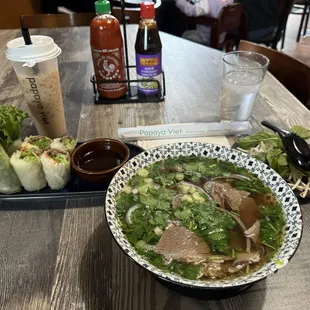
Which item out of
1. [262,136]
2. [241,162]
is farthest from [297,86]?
[241,162]

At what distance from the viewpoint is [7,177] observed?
0.89 metres

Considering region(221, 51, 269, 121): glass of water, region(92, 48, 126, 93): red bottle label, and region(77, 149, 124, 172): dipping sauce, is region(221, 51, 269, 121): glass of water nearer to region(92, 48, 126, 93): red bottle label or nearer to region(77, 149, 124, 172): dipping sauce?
region(92, 48, 126, 93): red bottle label

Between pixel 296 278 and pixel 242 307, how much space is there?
0.14 meters

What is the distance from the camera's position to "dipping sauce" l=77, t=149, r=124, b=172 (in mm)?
952

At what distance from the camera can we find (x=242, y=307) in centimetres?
67

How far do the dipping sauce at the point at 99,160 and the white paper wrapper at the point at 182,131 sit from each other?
0.17 metres

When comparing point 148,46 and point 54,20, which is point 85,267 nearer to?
point 148,46

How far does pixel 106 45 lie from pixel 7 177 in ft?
2.08

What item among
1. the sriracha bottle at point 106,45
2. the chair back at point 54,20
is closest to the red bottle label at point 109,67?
the sriracha bottle at point 106,45

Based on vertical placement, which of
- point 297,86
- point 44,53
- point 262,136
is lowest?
point 297,86

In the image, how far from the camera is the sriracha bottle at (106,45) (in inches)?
48.8

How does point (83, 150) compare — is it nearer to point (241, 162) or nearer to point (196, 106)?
point (241, 162)

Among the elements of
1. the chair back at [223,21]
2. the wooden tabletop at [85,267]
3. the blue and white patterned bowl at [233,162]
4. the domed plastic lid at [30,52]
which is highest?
the domed plastic lid at [30,52]

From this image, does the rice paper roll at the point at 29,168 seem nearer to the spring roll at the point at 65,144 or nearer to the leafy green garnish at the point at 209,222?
the spring roll at the point at 65,144
